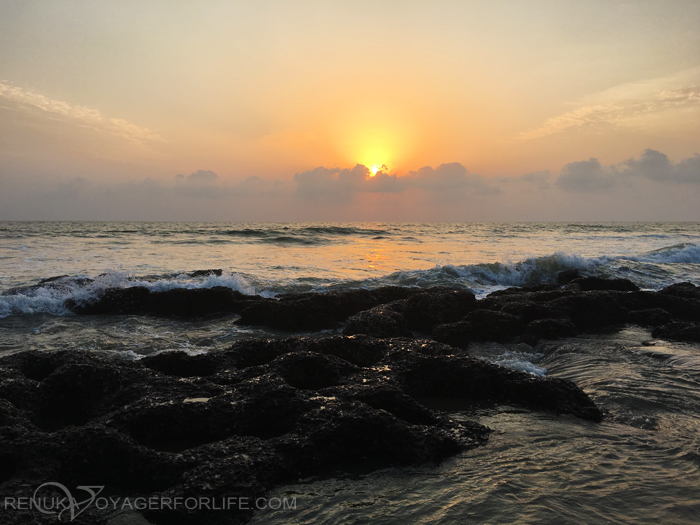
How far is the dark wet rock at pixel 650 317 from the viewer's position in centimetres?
898

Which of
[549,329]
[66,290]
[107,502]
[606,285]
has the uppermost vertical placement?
[606,285]

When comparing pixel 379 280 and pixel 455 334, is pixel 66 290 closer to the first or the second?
pixel 379 280

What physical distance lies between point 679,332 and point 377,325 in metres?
5.32

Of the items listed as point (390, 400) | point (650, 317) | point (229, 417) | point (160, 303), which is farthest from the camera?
point (160, 303)

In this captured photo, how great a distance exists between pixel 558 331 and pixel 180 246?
25.3 metres

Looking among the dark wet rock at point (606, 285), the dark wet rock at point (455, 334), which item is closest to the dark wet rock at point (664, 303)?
the dark wet rock at point (606, 285)

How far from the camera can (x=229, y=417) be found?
390 cm

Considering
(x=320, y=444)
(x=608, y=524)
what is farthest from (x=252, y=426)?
(x=608, y=524)

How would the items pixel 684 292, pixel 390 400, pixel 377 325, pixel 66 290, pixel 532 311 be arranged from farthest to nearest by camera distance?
pixel 684 292 < pixel 66 290 < pixel 532 311 < pixel 377 325 < pixel 390 400

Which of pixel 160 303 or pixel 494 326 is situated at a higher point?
pixel 494 326

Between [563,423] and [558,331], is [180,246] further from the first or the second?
[563,423]

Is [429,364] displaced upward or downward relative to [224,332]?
upward

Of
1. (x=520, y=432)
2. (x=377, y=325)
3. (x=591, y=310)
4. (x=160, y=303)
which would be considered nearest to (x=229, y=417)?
(x=520, y=432)

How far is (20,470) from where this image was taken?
10.4 feet
